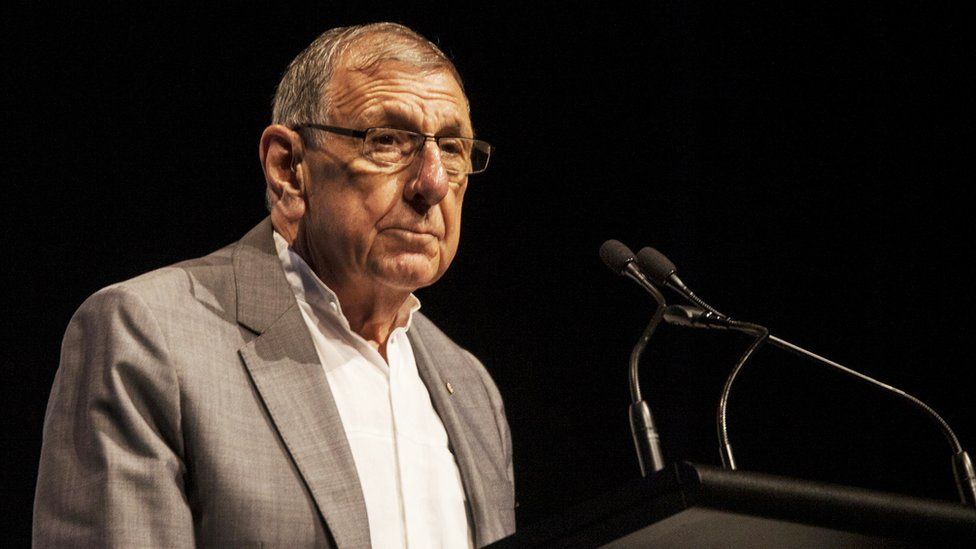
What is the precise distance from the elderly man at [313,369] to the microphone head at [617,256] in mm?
445

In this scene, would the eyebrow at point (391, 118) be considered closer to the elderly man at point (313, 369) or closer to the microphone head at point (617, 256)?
the elderly man at point (313, 369)

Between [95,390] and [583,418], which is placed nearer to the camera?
[95,390]

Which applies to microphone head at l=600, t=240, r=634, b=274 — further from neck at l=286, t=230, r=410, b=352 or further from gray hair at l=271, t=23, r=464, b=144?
gray hair at l=271, t=23, r=464, b=144

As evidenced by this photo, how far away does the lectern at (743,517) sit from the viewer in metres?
1.29

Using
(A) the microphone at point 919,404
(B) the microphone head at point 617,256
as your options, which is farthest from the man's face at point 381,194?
(A) the microphone at point 919,404

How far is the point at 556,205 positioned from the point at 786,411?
1119mm

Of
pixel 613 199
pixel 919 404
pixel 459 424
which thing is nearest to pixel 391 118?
pixel 459 424

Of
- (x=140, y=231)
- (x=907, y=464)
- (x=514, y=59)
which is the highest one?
(x=514, y=59)

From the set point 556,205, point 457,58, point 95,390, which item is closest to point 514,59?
point 457,58

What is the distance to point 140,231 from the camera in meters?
3.11

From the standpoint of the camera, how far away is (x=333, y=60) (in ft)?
7.97

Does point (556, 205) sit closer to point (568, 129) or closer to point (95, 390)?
point (568, 129)

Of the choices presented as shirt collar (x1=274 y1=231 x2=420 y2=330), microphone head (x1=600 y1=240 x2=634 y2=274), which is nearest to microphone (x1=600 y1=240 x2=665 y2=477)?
microphone head (x1=600 y1=240 x2=634 y2=274)

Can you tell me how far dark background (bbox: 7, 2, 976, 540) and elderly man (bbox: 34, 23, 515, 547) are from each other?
2.82 ft
